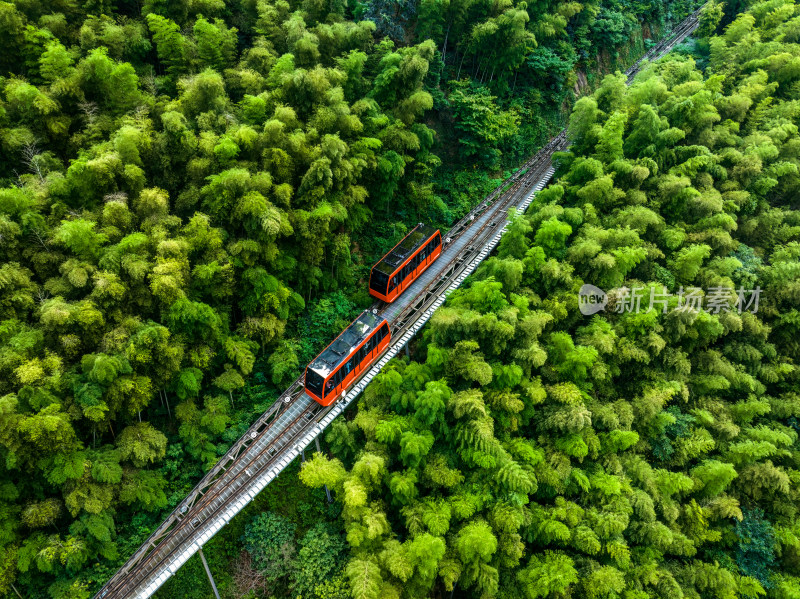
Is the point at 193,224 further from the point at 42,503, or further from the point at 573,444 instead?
the point at 573,444

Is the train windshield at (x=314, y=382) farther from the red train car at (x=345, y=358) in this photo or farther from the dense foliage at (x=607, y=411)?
the dense foliage at (x=607, y=411)

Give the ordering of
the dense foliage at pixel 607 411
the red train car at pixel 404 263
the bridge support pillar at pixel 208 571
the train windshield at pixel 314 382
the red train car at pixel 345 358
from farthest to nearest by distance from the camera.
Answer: the red train car at pixel 404 263
the red train car at pixel 345 358
the train windshield at pixel 314 382
the dense foliage at pixel 607 411
the bridge support pillar at pixel 208 571

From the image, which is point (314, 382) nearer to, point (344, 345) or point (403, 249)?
point (344, 345)
